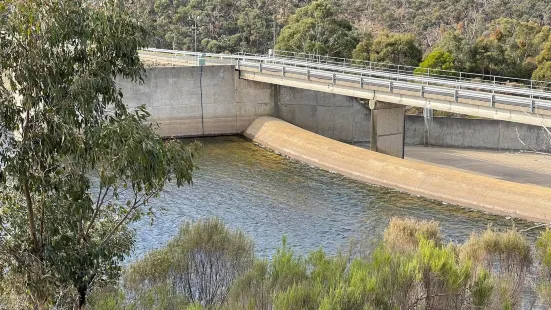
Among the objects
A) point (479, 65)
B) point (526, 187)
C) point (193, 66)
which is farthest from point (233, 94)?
point (526, 187)

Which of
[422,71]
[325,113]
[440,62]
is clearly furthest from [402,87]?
[440,62]

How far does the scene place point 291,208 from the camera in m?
29.0

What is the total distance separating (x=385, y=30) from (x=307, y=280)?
55.6 m

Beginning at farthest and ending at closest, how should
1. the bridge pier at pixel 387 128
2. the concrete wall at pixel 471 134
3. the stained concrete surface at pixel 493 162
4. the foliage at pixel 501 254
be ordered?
the concrete wall at pixel 471 134 → the bridge pier at pixel 387 128 → the stained concrete surface at pixel 493 162 → the foliage at pixel 501 254

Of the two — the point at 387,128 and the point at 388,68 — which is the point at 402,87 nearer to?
the point at 387,128

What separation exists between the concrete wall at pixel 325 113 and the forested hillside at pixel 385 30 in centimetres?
574

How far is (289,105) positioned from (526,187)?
1813 cm

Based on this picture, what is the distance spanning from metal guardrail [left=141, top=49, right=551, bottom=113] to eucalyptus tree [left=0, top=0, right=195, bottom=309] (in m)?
22.4

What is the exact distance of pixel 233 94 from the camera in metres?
45.2

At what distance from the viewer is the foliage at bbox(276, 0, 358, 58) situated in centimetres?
5350

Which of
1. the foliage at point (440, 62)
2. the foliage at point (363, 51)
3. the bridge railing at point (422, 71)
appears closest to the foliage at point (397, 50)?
the foliage at point (363, 51)

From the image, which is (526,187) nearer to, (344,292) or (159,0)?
(344,292)

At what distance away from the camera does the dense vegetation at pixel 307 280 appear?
39.5 feet

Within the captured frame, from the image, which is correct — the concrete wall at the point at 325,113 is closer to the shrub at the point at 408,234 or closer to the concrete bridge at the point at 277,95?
the concrete bridge at the point at 277,95
